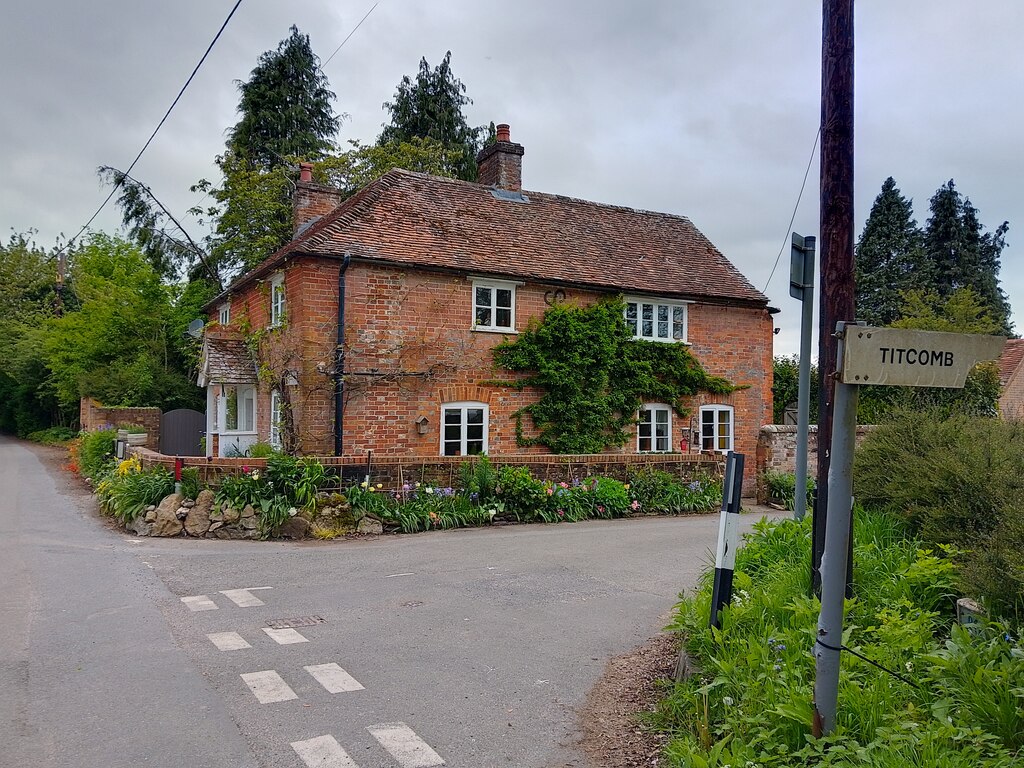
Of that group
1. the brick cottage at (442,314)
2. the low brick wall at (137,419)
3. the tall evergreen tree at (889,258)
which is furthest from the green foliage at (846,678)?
the tall evergreen tree at (889,258)

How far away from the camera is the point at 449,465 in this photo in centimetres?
1458

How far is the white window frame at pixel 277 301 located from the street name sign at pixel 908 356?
1481 centimetres

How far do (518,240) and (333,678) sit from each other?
14840 millimetres

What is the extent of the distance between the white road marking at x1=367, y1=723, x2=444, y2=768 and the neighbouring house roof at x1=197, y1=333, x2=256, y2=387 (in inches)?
561

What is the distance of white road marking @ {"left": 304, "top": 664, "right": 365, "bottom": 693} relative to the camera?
557 centimetres

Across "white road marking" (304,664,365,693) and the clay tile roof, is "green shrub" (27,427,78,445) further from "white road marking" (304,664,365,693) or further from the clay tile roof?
the clay tile roof

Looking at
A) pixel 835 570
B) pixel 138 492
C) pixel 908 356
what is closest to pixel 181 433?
pixel 138 492

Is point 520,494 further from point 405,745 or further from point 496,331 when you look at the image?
point 405,745

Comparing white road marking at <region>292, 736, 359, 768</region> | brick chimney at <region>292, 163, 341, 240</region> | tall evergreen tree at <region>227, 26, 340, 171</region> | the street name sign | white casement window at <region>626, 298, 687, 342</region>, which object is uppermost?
tall evergreen tree at <region>227, 26, 340, 171</region>

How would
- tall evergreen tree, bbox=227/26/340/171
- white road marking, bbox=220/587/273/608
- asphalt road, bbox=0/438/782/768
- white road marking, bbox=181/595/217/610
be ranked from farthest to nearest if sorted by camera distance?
tall evergreen tree, bbox=227/26/340/171, white road marking, bbox=220/587/273/608, white road marking, bbox=181/595/217/610, asphalt road, bbox=0/438/782/768

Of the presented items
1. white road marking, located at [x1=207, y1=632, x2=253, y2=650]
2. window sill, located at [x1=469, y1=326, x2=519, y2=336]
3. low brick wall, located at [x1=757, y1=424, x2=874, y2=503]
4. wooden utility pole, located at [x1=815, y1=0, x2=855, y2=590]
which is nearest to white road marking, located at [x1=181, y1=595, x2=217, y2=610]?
white road marking, located at [x1=207, y1=632, x2=253, y2=650]

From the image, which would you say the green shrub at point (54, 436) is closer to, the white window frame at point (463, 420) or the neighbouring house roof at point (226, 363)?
the neighbouring house roof at point (226, 363)

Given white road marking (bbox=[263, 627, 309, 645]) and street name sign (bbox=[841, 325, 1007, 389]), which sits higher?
street name sign (bbox=[841, 325, 1007, 389])

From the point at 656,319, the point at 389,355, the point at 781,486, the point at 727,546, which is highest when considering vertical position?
the point at 656,319
